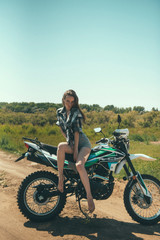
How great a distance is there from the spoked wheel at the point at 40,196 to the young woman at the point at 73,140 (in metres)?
0.24

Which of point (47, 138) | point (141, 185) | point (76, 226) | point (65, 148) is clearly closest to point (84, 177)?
point (65, 148)

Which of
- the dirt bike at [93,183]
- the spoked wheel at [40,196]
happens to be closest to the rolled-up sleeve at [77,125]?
the dirt bike at [93,183]

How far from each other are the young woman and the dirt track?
1.26 feet

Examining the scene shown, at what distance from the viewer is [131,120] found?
107 ft

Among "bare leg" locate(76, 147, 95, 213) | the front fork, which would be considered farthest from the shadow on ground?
the front fork

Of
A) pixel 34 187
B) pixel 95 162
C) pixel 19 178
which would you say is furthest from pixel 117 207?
pixel 19 178

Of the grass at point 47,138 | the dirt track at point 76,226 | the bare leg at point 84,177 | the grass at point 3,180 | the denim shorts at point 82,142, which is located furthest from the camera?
the grass at point 47,138

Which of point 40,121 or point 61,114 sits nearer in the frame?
point 61,114

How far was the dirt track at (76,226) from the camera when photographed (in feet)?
11.1

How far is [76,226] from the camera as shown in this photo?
12.0 ft

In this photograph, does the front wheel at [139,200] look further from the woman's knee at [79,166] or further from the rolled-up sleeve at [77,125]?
the rolled-up sleeve at [77,125]

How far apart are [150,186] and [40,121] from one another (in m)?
31.4

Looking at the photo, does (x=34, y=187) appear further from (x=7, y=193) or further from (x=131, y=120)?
(x=131, y=120)

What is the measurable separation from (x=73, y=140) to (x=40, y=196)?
3.63 ft
